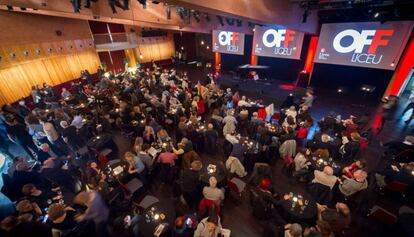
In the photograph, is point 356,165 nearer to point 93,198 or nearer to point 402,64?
point 93,198

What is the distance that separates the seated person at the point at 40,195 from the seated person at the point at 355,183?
631cm

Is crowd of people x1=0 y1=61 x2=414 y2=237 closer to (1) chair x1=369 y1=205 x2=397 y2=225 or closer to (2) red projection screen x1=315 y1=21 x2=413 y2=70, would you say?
(1) chair x1=369 y1=205 x2=397 y2=225

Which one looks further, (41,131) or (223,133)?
(223,133)

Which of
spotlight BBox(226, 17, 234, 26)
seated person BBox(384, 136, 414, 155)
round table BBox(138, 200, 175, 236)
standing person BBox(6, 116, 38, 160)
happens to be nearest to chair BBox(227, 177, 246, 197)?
round table BBox(138, 200, 175, 236)

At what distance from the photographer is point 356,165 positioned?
13.9ft

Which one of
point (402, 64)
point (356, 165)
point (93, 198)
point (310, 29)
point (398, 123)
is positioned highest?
point (310, 29)

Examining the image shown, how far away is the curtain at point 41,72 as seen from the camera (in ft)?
28.3

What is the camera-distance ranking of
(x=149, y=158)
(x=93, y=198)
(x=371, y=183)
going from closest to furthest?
(x=93, y=198)
(x=371, y=183)
(x=149, y=158)

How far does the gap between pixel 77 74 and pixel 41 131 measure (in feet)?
26.2

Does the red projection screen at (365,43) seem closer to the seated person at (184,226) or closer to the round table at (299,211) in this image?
the round table at (299,211)

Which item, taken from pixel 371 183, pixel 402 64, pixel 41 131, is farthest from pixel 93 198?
pixel 402 64

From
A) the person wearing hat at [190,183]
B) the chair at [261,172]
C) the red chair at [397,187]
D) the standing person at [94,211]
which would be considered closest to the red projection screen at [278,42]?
the red chair at [397,187]

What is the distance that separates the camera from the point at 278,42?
10.7 meters

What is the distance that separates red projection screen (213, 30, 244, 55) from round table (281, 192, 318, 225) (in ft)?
35.4
